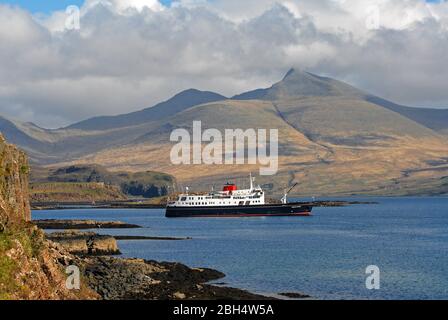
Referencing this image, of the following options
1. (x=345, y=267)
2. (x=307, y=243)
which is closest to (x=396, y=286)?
(x=345, y=267)

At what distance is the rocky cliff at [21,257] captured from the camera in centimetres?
4066

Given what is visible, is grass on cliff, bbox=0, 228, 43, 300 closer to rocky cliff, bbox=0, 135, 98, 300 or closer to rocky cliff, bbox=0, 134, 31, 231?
rocky cliff, bbox=0, 135, 98, 300

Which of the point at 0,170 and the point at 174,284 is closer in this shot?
the point at 0,170

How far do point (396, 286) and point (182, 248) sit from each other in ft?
148

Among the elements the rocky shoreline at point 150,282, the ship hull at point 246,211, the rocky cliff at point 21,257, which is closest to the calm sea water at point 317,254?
the rocky shoreline at point 150,282

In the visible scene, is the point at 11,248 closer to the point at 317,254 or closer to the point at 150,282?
the point at 150,282

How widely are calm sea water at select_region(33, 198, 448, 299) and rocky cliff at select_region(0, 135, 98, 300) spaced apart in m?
20.5

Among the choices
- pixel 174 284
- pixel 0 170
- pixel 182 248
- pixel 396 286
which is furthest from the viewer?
pixel 182 248

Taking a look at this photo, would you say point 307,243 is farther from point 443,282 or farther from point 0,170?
point 0,170

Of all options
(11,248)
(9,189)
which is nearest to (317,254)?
(9,189)

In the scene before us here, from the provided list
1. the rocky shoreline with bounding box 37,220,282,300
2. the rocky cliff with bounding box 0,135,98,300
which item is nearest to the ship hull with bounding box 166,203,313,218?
the rocky shoreline with bounding box 37,220,282,300

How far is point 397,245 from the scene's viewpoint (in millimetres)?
108875

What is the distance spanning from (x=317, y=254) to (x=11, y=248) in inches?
2307
